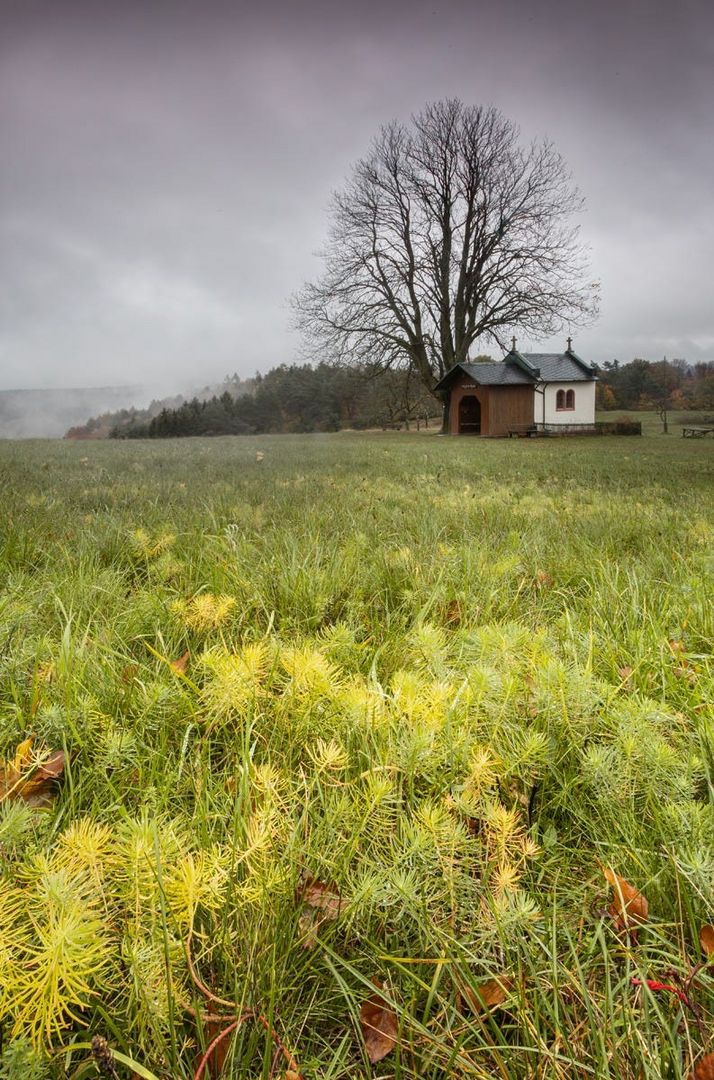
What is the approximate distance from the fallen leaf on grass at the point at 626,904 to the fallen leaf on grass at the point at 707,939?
70mm

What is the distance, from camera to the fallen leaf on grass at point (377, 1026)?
0.66 metres

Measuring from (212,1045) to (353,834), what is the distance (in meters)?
0.34

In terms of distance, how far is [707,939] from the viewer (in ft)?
2.40

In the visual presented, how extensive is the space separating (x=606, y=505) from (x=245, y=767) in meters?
3.98

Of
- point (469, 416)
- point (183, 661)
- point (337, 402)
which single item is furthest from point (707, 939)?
point (337, 402)

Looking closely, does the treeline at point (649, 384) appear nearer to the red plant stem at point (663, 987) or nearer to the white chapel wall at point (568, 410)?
the white chapel wall at point (568, 410)

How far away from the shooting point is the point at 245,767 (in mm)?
931

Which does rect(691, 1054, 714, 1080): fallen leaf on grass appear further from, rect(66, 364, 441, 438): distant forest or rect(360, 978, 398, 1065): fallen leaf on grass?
rect(66, 364, 441, 438): distant forest

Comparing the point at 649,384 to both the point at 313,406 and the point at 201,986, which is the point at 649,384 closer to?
the point at 313,406

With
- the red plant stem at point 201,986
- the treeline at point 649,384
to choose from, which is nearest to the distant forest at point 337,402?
the treeline at point 649,384

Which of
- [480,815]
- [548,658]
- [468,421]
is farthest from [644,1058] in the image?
[468,421]

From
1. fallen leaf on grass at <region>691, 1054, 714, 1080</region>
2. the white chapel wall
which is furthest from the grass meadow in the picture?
the white chapel wall

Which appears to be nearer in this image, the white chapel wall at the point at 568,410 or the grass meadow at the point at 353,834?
the grass meadow at the point at 353,834

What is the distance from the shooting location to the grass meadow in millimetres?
622
